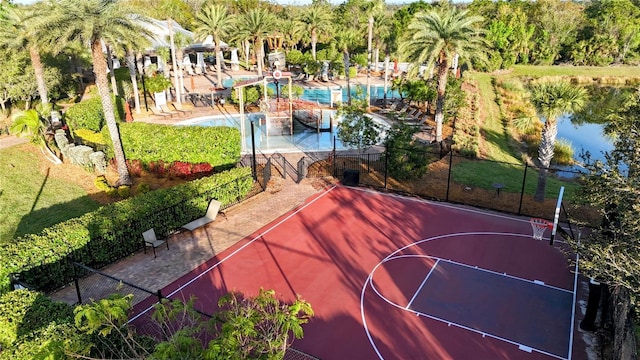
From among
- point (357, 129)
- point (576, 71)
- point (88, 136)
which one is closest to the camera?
point (357, 129)

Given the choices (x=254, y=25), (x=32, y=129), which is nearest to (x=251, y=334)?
(x=32, y=129)

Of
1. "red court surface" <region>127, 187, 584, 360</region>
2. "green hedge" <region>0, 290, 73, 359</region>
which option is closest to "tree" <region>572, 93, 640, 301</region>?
"red court surface" <region>127, 187, 584, 360</region>

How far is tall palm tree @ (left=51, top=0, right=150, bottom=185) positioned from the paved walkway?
7199mm

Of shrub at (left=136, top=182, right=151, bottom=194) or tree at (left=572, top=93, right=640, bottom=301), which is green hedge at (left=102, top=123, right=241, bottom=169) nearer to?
shrub at (left=136, top=182, right=151, bottom=194)

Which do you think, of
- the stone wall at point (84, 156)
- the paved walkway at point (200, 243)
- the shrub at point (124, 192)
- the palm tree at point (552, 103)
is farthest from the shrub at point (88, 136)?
the palm tree at point (552, 103)

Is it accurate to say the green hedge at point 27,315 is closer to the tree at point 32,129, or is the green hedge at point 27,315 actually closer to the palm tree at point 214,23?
the tree at point 32,129

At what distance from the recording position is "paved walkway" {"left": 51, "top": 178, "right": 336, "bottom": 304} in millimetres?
15039

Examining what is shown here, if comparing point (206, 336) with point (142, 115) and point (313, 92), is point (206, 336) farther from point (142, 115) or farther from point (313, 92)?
point (313, 92)

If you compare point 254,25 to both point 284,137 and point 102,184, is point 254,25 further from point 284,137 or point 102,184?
point 102,184

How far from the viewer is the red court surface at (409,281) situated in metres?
12.3

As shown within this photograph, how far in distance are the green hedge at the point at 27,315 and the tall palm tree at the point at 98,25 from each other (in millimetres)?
11912

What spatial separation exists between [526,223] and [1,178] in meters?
25.4

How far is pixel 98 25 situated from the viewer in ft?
66.5

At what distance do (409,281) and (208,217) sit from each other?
871 centimetres
